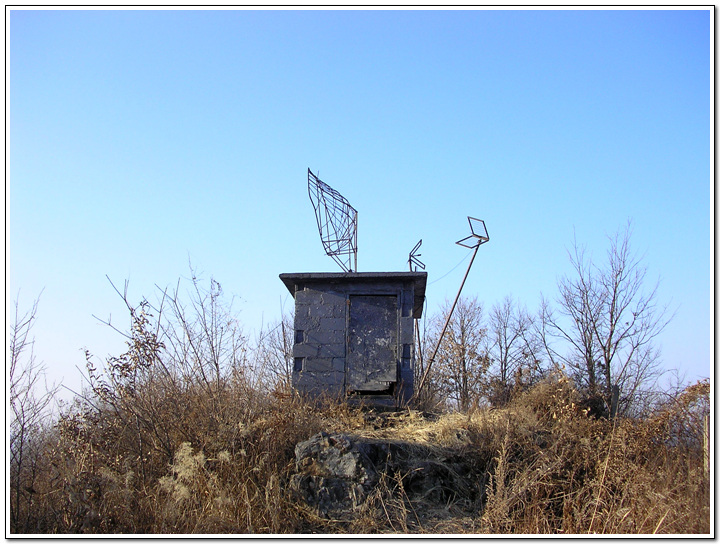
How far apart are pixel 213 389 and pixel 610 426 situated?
524 cm

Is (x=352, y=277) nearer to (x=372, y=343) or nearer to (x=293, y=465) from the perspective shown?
(x=372, y=343)

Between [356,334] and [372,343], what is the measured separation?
1.02 feet

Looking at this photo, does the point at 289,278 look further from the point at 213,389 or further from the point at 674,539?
the point at 674,539

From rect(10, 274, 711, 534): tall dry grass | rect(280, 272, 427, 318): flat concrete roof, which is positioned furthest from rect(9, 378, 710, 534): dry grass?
rect(280, 272, 427, 318): flat concrete roof

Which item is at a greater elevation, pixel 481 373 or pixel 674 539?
pixel 481 373

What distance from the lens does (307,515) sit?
6773 millimetres

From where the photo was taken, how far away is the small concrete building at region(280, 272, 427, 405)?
10305mm

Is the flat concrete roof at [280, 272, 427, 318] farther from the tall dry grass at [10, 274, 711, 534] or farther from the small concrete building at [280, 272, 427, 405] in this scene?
the tall dry grass at [10, 274, 711, 534]

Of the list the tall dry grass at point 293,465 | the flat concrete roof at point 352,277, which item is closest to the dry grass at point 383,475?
the tall dry grass at point 293,465

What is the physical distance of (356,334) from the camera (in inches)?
416

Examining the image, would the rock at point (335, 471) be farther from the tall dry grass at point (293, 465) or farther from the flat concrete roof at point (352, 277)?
the flat concrete roof at point (352, 277)

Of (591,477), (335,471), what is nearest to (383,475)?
(335,471)
